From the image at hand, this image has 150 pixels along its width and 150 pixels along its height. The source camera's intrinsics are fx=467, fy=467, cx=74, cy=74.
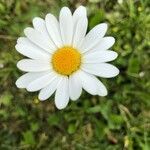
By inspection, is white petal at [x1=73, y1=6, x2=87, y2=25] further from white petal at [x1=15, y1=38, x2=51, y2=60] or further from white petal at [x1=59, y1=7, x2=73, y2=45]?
white petal at [x1=15, y1=38, x2=51, y2=60]

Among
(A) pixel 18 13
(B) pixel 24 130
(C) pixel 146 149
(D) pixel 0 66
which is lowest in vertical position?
(C) pixel 146 149

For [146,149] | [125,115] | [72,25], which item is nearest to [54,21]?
[72,25]

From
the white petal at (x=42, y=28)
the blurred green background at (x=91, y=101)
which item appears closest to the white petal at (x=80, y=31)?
the white petal at (x=42, y=28)

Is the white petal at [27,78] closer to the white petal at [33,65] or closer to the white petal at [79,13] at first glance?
the white petal at [33,65]

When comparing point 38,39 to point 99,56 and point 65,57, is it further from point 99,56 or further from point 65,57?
point 99,56

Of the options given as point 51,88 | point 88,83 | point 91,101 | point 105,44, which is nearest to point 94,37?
point 105,44

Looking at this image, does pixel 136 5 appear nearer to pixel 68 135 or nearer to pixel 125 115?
pixel 125 115
